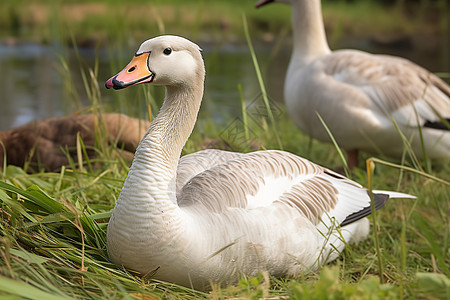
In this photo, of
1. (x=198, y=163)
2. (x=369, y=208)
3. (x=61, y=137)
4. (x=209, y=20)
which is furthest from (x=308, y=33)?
(x=209, y=20)

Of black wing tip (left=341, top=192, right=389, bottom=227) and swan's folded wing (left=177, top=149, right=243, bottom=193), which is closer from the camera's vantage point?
swan's folded wing (left=177, top=149, right=243, bottom=193)

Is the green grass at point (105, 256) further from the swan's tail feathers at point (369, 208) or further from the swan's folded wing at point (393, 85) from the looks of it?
the swan's folded wing at point (393, 85)

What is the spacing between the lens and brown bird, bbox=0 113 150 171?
3906 mm

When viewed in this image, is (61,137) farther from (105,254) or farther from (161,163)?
(161,163)

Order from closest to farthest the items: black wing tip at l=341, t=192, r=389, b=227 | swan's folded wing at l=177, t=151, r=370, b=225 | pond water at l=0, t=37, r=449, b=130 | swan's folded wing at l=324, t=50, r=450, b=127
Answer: swan's folded wing at l=177, t=151, r=370, b=225
black wing tip at l=341, t=192, r=389, b=227
swan's folded wing at l=324, t=50, r=450, b=127
pond water at l=0, t=37, r=449, b=130

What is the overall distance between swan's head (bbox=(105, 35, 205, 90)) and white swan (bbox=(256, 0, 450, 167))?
2.27 metres

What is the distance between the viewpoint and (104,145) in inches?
150

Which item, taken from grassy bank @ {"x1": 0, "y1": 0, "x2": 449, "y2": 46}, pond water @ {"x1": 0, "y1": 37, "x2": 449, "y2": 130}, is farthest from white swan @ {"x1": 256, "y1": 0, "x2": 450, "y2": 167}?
grassy bank @ {"x1": 0, "y1": 0, "x2": 449, "y2": 46}

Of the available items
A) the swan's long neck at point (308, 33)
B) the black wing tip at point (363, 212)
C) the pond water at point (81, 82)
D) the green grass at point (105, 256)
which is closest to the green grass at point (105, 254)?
the green grass at point (105, 256)

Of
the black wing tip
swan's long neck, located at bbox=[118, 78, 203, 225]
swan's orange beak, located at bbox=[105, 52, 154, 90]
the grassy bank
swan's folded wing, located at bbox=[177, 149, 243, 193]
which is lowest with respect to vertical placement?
the grassy bank

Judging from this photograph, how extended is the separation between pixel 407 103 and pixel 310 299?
2.96 meters

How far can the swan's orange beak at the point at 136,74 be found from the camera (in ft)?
7.07

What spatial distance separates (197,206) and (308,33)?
9.57ft

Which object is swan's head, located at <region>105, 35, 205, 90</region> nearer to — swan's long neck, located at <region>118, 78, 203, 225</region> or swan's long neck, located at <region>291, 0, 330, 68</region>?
swan's long neck, located at <region>118, 78, 203, 225</region>
